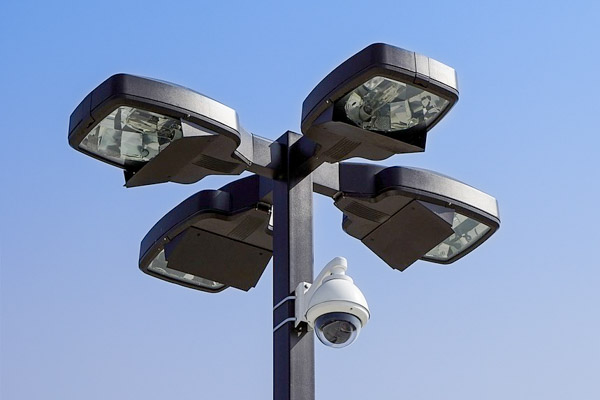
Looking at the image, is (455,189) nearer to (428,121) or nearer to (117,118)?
(428,121)

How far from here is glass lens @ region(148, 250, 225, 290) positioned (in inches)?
246

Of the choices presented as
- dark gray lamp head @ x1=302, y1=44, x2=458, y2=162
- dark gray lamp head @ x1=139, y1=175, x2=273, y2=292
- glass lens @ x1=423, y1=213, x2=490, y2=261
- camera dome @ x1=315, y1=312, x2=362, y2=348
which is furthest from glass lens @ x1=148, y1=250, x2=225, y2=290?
camera dome @ x1=315, y1=312, x2=362, y2=348

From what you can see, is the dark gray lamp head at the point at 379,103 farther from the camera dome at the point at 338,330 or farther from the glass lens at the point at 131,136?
the camera dome at the point at 338,330

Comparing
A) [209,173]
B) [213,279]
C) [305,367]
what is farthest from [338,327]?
[213,279]

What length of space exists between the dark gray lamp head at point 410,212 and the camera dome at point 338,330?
31.7 inches

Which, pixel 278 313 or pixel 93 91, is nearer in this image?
pixel 93 91

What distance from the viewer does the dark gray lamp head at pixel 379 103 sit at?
4891mm

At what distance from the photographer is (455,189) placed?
5637 mm

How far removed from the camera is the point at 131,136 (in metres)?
5.30

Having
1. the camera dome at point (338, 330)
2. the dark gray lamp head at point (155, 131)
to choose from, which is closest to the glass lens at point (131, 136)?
the dark gray lamp head at point (155, 131)

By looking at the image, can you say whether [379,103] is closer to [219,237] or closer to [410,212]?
[410,212]

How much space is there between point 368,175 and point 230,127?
0.86 m

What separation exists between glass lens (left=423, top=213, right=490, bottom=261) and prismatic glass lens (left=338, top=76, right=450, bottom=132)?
75 cm

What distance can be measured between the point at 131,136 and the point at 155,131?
0.11 m
